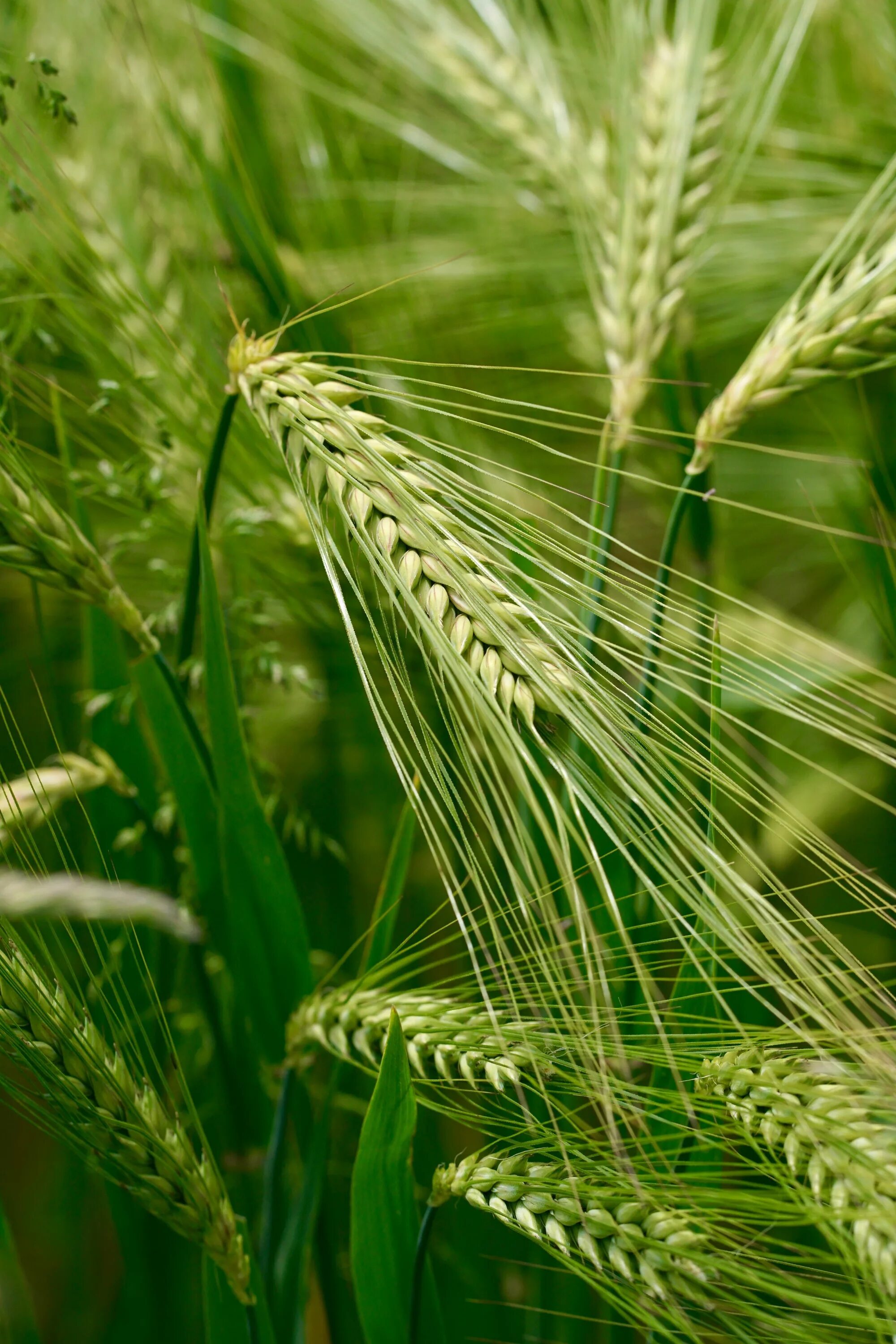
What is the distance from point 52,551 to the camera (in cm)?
30

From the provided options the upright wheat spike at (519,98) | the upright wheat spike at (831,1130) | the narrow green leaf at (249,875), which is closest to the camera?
the upright wheat spike at (831,1130)

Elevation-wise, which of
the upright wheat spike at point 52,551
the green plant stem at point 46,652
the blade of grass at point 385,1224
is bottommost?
the blade of grass at point 385,1224

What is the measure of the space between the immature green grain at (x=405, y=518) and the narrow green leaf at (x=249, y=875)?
58 millimetres

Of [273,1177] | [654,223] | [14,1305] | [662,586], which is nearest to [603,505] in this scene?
[662,586]

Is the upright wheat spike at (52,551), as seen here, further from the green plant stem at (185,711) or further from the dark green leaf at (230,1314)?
the dark green leaf at (230,1314)

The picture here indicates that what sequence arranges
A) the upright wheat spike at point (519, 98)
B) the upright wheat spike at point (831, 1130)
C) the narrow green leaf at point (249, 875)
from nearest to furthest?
the upright wheat spike at point (831, 1130) < the narrow green leaf at point (249, 875) < the upright wheat spike at point (519, 98)

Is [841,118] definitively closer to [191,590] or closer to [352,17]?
[352,17]

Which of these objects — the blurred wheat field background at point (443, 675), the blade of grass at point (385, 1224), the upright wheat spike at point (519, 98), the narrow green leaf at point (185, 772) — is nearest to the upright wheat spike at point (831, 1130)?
the blurred wheat field background at point (443, 675)

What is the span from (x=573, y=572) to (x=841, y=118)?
0.42 metres

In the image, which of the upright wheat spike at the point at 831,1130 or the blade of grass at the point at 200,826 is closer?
the upright wheat spike at the point at 831,1130

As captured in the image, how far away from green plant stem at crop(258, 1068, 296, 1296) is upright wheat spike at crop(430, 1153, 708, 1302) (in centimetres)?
8

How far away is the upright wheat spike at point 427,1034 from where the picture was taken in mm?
260

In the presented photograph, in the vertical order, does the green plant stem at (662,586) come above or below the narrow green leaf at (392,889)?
above

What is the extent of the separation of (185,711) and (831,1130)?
10.2 inches
